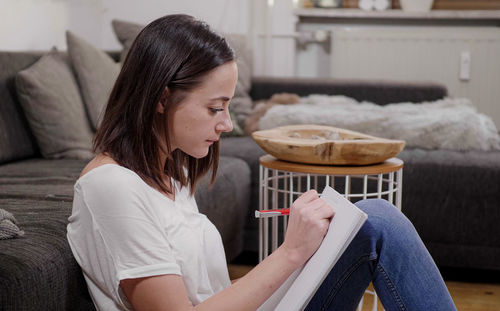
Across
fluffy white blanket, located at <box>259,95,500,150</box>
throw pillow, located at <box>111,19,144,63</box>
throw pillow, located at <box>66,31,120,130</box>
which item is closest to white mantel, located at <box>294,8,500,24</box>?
fluffy white blanket, located at <box>259,95,500,150</box>

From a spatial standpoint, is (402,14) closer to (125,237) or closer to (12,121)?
(12,121)

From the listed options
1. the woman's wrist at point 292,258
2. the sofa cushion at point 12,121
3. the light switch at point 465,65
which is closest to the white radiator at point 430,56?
the light switch at point 465,65

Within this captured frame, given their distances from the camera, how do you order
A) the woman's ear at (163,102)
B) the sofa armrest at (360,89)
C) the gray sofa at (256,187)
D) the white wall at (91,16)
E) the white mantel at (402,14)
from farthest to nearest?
the white mantel at (402,14) → the sofa armrest at (360,89) → the white wall at (91,16) → the gray sofa at (256,187) → the woman's ear at (163,102)

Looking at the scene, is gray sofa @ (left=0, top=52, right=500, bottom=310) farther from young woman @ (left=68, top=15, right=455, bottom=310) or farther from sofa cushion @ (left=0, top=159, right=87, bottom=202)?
young woman @ (left=68, top=15, right=455, bottom=310)

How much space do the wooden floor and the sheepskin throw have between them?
1134mm

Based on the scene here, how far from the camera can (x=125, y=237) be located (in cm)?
87

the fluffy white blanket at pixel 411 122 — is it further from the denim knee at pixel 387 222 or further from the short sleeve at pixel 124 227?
the short sleeve at pixel 124 227

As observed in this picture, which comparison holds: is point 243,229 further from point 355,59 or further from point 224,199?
point 355,59

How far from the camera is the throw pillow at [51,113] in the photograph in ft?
6.67

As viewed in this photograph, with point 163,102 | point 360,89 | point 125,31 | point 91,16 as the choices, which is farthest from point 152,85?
point 91,16

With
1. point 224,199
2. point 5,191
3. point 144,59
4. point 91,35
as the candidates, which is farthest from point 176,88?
point 91,35

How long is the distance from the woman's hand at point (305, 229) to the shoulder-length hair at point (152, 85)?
0.72 feet

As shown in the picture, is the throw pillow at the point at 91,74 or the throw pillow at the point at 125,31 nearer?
the throw pillow at the point at 91,74

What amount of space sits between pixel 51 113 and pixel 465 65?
2.34 meters
